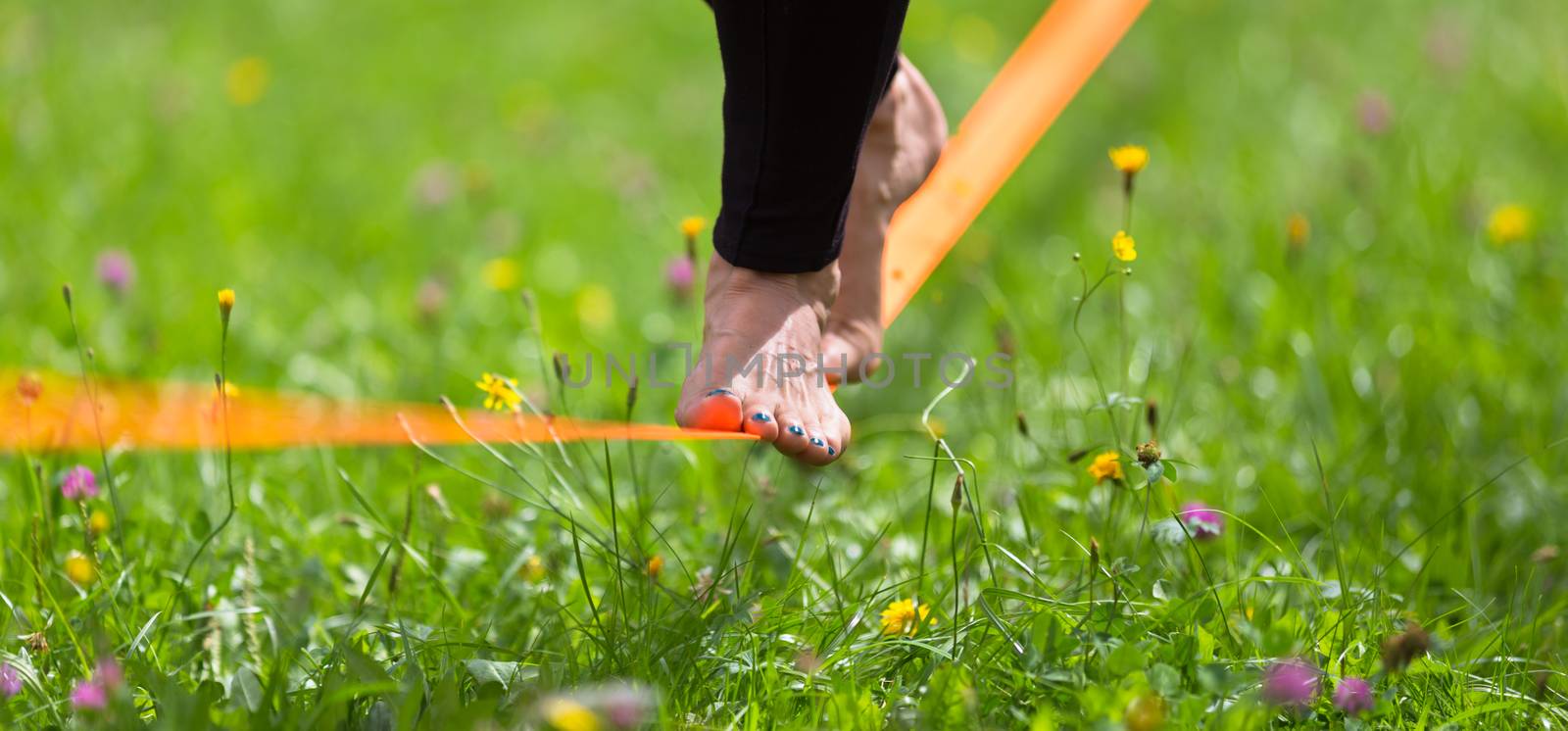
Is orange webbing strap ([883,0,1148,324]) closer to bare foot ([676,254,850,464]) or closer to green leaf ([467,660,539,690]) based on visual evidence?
bare foot ([676,254,850,464])

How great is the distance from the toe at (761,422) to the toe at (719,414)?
0.01m

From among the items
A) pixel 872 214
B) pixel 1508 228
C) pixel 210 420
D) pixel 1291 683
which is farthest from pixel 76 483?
pixel 1508 228

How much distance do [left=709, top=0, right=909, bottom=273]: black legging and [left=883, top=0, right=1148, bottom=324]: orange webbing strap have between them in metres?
0.33

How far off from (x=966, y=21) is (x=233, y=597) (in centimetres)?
301

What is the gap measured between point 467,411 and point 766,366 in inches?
32.1

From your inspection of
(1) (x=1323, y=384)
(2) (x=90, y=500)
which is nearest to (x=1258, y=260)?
(1) (x=1323, y=384)

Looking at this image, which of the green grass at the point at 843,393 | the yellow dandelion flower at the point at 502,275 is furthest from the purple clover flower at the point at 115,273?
the yellow dandelion flower at the point at 502,275

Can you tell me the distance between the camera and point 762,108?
1319 millimetres

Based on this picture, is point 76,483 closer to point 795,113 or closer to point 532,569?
point 532,569

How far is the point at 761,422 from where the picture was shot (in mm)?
1319

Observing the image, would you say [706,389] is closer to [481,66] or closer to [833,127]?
[833,127]

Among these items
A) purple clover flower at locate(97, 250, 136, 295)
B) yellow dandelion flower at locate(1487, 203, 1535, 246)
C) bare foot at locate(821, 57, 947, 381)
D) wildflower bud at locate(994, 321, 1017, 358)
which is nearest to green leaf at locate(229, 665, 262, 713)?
bare foot at locate(821, 57, 947, 381)

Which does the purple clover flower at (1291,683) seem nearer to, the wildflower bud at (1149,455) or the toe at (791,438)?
the wildflower bud at (1149,455)

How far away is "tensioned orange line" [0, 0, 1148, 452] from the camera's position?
1.72m
